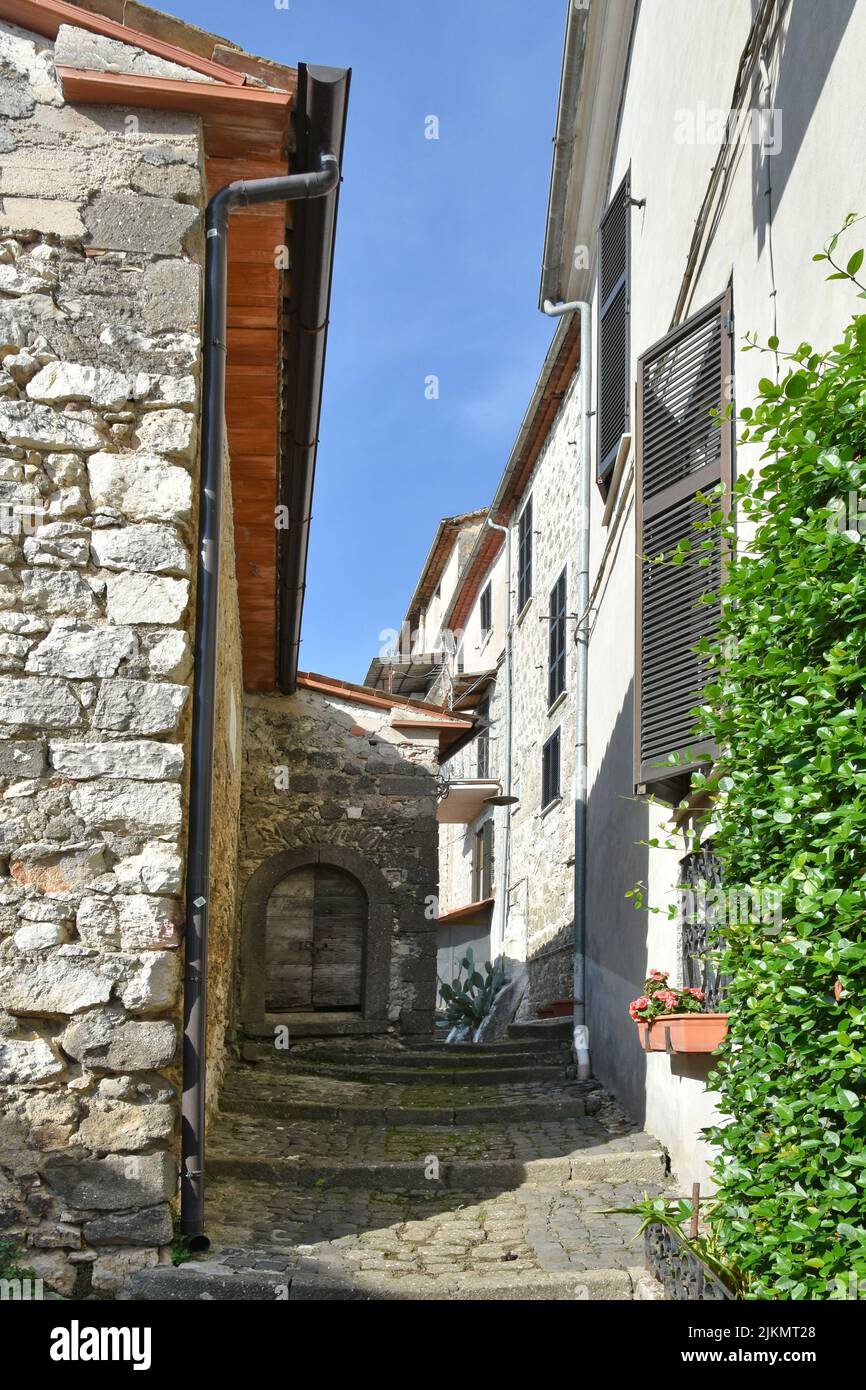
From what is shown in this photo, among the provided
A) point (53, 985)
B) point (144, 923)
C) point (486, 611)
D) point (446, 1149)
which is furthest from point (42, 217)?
point (486, 611)

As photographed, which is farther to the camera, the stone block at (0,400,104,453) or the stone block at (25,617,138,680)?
the stone block at (0,400,104,453)

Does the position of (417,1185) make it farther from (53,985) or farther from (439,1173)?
(53,985)

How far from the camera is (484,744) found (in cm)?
1933

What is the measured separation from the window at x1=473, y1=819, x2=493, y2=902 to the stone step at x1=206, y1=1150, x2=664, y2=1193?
1249 cm

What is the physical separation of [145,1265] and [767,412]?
3261mm

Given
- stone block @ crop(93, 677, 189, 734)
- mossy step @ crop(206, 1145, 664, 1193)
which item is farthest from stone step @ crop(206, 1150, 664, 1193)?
stone block @ crop(93, 677, 189, 734)

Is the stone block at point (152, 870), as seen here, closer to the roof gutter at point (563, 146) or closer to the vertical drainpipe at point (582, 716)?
the vertical drainpipe at point (582, 716)

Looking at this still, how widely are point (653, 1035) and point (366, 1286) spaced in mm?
1397

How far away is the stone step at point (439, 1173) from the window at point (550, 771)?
22.7 feet

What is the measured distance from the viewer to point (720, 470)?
5016 millimetres

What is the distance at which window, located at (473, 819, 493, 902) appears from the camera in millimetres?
18656

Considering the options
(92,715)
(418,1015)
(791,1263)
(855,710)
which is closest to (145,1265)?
(92,715)

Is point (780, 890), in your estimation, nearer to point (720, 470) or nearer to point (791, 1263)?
point (791, 1263)

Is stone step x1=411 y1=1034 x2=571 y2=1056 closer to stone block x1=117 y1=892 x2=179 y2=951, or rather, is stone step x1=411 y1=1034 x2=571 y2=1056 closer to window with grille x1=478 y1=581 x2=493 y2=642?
stone block x1=117 y1=892 x2=179 y2=951
